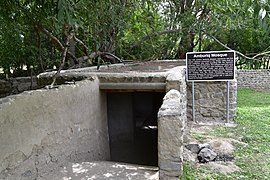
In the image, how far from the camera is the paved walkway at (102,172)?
2963 millimetres

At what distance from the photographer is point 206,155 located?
14.6 feet

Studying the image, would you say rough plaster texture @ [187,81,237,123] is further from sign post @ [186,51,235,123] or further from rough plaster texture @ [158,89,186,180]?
rough plaster texture @ [158,89,186,180]

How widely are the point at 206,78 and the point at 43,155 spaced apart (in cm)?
440

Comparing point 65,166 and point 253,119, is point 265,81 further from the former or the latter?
point 65,166

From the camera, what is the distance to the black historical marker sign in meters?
6.14

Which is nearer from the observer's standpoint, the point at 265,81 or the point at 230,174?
the point at 230,174

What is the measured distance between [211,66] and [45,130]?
Result: 4.37 meters

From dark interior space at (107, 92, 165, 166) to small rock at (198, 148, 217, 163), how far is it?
2038mm

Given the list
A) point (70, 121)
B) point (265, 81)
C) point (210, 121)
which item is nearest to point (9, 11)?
point (70, 121)

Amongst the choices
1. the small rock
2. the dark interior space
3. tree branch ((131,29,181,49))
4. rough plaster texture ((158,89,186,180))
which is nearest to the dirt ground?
the small rock

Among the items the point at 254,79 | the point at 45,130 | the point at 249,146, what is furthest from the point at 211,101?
the point at 254,79

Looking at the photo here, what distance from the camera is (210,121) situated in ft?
21.5

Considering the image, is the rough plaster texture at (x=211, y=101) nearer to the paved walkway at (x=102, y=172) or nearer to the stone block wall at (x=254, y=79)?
the paved walkway at (x=102, y=172)

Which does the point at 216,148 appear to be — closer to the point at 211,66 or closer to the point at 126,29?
the point at 211,66
